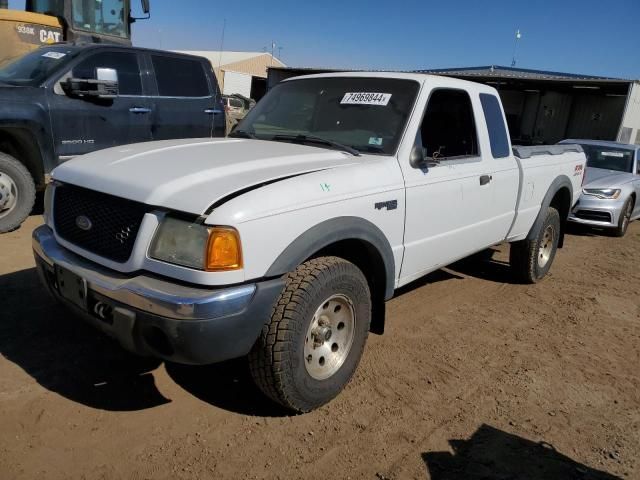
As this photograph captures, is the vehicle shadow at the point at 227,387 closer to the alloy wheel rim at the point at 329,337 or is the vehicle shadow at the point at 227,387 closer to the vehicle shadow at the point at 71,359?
the vehicle shadow at the point at 71,359

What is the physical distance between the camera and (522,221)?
5016mm

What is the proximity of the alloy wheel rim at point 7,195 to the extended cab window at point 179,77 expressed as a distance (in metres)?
2.10

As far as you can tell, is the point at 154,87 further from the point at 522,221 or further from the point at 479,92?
the point at 522,221

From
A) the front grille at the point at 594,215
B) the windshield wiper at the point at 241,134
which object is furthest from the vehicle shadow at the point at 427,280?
the front grille at the point at 594,215

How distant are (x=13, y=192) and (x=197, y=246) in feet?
13.7

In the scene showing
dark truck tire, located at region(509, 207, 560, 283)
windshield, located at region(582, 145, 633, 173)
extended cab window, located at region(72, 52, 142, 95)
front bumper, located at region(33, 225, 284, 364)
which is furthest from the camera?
windshield, located at region(582, 145, 633, 173)

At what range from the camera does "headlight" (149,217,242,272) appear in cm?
235

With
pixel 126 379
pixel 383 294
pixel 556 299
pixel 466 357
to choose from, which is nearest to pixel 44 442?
pixel 126 379

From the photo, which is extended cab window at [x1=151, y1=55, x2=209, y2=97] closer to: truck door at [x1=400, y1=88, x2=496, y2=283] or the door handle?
the door handle

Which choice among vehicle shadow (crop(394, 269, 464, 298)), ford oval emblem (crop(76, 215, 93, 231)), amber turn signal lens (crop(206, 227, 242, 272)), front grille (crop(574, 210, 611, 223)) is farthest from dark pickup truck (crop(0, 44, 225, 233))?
front grille (crop(574, 210, 611, 223))

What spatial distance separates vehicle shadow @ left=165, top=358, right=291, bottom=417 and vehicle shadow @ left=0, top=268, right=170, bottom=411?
7.4 inches

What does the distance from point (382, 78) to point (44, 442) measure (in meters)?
3.09

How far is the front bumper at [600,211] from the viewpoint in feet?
28.5

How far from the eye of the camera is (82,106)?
5.98m
